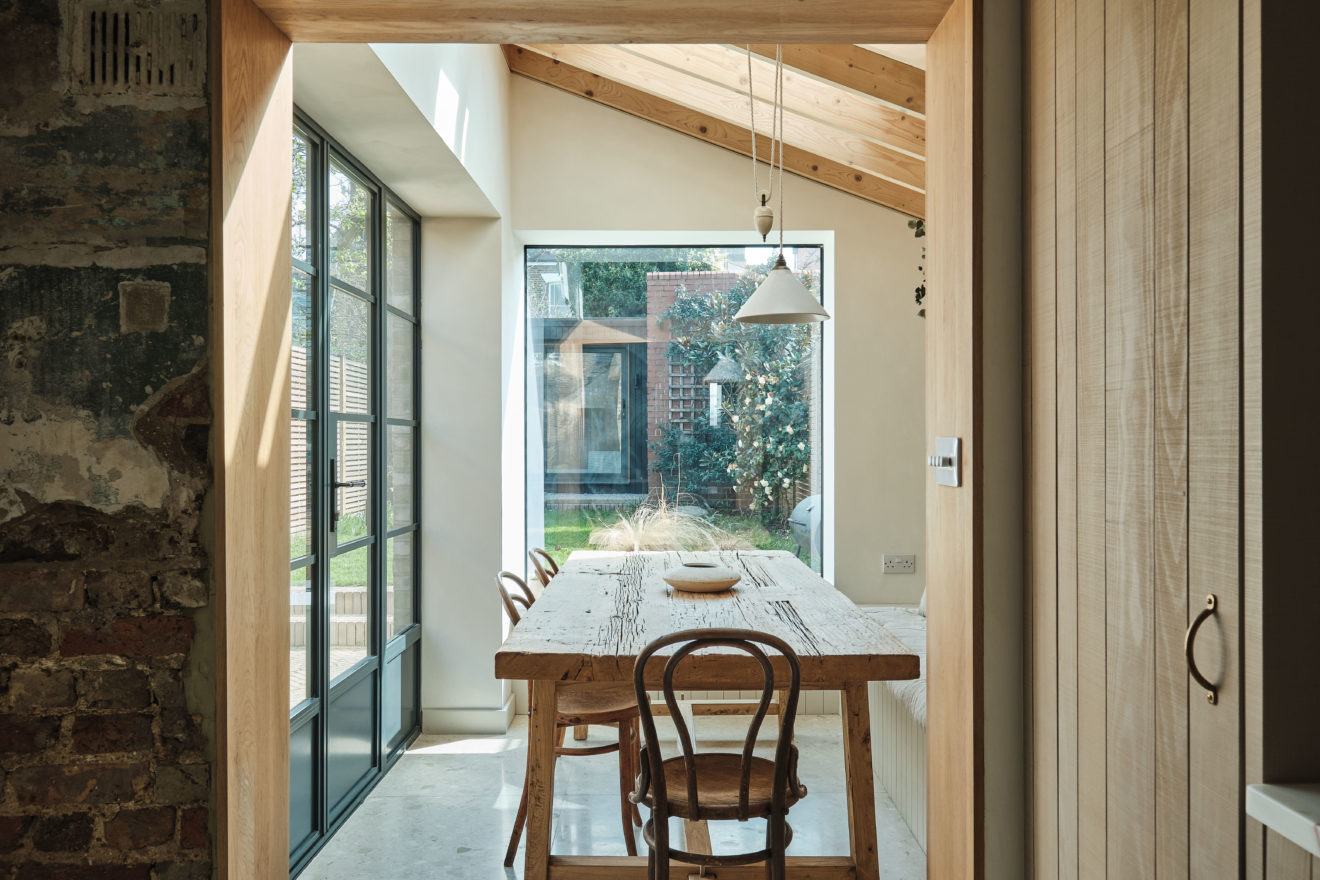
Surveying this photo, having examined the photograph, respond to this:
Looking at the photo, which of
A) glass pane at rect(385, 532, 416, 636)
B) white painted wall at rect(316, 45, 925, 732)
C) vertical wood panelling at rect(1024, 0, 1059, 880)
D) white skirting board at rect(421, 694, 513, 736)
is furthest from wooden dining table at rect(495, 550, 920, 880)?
white painted wall at rect(316, 45, 925, 732)

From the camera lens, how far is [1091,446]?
4.40 ft

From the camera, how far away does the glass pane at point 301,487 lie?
10.3 feet

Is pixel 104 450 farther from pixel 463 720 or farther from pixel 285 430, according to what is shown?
pixel 463 720

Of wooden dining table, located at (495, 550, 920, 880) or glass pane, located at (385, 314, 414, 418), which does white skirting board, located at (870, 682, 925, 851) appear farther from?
glass pane, located at (385, 314, 414, 418)

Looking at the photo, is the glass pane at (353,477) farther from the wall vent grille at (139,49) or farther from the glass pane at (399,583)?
the wall vent grille at (139,49)

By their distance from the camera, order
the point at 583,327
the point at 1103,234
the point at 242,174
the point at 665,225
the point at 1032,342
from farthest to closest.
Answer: the point at 583,327 → the point at 665,225 → the point at 242,174 → the point at 1032,342 → the point at 1103,234

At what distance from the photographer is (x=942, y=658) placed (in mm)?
1765

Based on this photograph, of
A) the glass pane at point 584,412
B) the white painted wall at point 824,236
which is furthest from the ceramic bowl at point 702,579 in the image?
the glass pane at point 584,412

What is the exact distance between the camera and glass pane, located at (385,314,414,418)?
417cm

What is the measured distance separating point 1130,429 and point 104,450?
5.34 ft

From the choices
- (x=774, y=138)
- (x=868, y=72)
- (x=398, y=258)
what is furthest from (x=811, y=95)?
(x=398, y=258)

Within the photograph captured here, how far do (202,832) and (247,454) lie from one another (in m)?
0.66

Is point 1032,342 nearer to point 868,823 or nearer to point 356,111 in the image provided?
point 868,823
